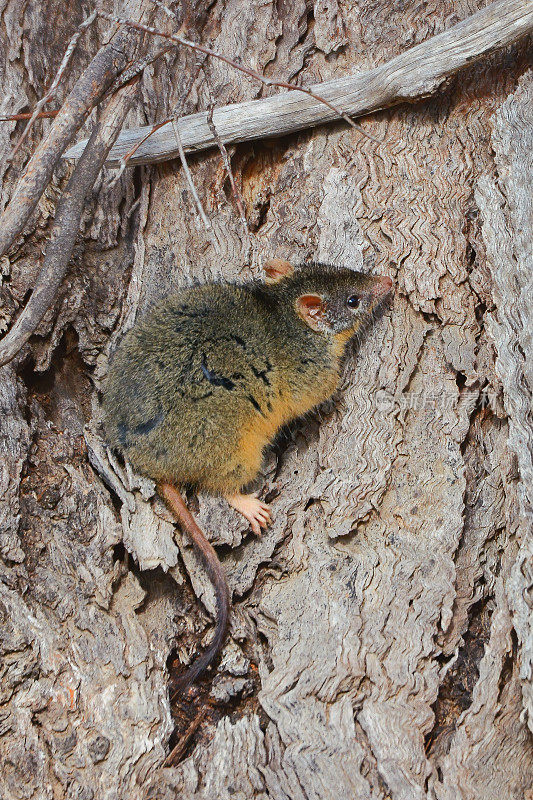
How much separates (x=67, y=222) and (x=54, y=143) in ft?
1.37

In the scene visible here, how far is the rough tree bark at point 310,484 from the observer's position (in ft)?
9.14

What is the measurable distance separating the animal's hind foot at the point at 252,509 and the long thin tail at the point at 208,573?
24cm

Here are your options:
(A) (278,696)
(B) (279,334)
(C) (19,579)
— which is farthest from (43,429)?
(A) (278,696)

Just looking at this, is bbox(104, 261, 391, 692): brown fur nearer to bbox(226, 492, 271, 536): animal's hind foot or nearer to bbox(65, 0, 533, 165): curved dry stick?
bbox(226, 492, 271, 536): animal's hind foot

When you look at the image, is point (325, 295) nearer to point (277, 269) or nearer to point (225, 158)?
Result: point (277, 269)

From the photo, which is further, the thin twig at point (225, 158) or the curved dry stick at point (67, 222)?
the thin twig at point (225, 158)

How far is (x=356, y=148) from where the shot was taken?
411 centimetres

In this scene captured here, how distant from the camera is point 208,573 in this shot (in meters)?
3.35

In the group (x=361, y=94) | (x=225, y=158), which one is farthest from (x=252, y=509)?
(x=361, y=94)

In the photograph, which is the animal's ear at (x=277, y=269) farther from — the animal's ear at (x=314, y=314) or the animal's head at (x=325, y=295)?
the animal's ear at (x=314, y=314)

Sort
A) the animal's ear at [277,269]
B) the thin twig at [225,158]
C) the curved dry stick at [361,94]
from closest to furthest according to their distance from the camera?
the curved dry stick at [361,94] → the thin twig at [225,158] → the animal's ear at [277,269]

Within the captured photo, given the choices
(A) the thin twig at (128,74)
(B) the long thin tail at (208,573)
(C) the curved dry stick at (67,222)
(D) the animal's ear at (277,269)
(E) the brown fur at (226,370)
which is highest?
(A) the thin twig at (128,74)

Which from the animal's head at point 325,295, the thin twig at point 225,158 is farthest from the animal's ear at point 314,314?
the thin twig at point 225,158

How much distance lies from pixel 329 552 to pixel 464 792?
112 cm
